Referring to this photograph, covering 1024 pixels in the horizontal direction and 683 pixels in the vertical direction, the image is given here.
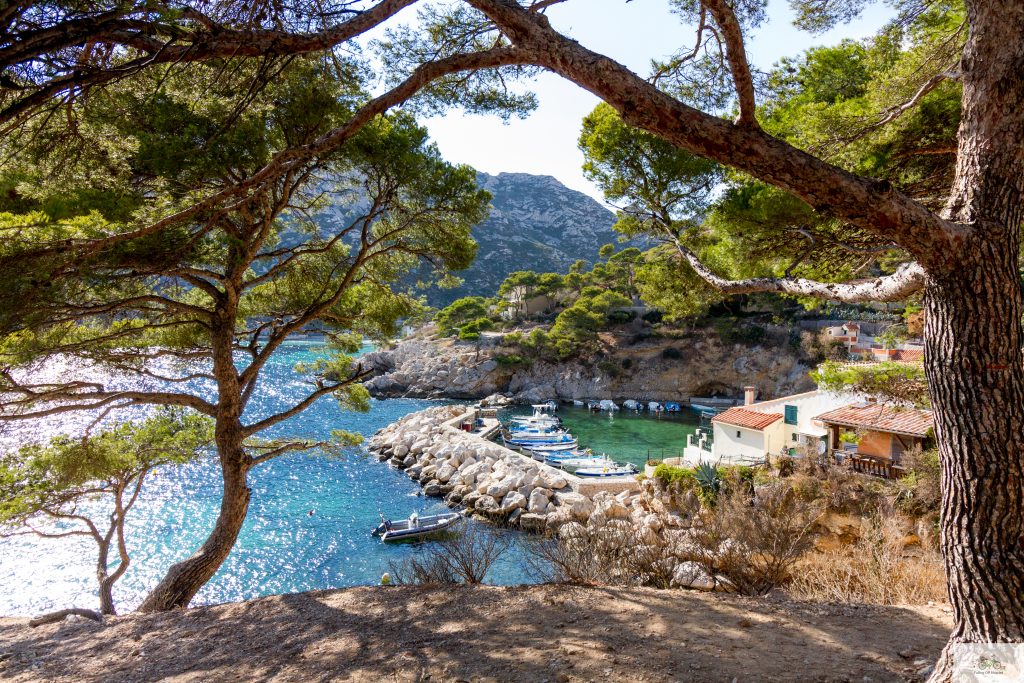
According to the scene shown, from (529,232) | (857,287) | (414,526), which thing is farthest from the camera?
(529,232)

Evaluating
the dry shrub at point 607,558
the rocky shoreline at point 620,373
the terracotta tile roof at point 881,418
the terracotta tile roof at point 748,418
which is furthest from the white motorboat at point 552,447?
the dry shrub at point 607,558

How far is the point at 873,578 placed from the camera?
396 cm

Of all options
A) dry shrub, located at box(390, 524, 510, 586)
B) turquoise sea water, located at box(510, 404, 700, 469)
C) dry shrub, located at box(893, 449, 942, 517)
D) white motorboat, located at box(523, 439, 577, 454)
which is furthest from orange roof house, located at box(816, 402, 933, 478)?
white motorboat, located at box(523, 439, 577, 454)

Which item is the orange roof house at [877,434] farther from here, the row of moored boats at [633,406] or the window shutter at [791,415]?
the row of moored boats at [633,406]

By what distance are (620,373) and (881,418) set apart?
21.2m

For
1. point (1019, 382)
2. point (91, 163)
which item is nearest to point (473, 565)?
point (1019, 382)

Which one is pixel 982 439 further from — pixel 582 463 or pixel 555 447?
pixel 555 447

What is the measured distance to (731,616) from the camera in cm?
312

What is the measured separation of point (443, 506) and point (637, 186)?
11397 mm

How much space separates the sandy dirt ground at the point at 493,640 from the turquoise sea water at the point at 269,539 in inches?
136

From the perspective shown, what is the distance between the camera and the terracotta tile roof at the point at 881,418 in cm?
830

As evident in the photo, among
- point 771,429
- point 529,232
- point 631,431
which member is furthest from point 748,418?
point 529,232

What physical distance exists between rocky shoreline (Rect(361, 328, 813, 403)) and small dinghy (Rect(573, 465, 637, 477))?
14863 mm
